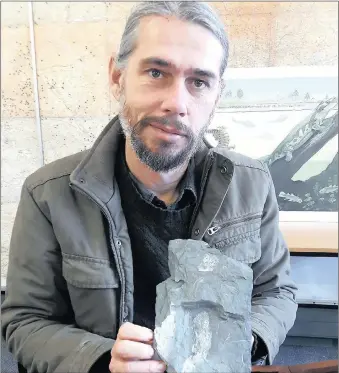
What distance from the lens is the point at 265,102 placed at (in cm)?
177

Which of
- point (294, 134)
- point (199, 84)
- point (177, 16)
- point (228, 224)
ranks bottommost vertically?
point (228, 224)

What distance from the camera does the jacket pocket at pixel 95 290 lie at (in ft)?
3.08

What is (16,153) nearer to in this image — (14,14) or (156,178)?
(14,14)

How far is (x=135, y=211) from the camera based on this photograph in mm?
1012

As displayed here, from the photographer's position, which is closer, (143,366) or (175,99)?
(143,366)

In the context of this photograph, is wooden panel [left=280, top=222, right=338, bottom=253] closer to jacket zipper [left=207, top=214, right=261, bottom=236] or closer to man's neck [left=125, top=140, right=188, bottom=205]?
jacket zipper [left=207, top=214, right=261, bottom=236]

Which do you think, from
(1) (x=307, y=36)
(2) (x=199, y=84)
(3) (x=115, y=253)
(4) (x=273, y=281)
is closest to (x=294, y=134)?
(1) (x=307, y=36)

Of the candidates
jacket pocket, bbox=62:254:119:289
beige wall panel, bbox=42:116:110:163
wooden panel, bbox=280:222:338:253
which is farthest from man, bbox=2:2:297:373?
beige wall panel, bbox=42:116:110:163

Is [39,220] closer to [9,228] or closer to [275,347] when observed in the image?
[275,347]

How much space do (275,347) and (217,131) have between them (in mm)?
1047

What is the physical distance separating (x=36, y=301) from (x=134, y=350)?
0.36 m

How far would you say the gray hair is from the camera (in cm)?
91

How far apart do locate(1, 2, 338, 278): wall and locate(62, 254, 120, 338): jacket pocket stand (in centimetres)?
99

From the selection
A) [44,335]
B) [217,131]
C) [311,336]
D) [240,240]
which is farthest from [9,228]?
[311,336]
